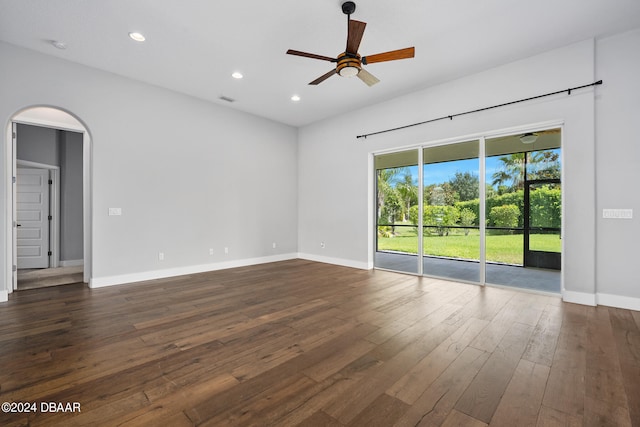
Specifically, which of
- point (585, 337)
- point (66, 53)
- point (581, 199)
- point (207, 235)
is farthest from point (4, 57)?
point (581, 199)

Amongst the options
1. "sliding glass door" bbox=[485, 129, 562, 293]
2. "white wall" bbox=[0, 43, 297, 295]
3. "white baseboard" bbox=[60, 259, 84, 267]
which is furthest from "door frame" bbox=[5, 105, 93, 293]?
"sliding glass door" bbox=[485, 129, 562, 293]

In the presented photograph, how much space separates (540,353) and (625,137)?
3029mm

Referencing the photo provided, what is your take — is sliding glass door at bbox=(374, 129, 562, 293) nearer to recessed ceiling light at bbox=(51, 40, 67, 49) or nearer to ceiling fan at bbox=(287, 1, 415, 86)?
ceiling fan at bbox=(287, 1, 415, 86)

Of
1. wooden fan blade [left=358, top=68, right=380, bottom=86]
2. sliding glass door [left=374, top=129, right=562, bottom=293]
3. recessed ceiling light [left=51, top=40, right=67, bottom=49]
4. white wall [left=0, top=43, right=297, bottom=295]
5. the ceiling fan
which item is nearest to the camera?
the ceiling fan

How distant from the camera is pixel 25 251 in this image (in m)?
5.84

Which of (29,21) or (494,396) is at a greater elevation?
(29,21)

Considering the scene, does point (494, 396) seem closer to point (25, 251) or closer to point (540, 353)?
point (540, 353)

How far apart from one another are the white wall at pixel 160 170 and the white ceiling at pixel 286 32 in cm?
41

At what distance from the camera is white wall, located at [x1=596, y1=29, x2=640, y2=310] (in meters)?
3.39

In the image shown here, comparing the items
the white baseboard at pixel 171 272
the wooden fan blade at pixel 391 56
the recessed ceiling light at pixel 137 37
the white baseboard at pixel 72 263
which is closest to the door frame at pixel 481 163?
the wooden fan blade at pixel 391 56

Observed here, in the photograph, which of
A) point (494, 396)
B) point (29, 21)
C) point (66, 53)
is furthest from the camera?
point (66, 53)

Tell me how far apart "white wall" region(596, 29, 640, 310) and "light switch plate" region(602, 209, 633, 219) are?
0.13 ft

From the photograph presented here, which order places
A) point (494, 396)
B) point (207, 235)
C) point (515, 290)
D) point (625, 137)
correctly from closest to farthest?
point (494, 396) < point (625, 137) < point (515, 290) < point (207, 235)

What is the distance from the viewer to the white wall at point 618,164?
339 cm
